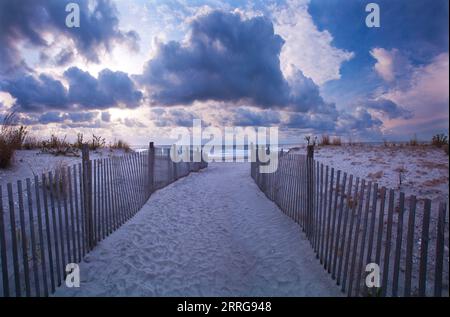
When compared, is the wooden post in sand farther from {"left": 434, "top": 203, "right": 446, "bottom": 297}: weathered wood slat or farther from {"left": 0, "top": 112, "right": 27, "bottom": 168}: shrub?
{"left": 0, "top": 112, "right": 27, "bottom": 168}: shrub

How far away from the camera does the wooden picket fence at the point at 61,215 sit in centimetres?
387

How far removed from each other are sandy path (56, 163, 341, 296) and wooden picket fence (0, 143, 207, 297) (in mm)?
362

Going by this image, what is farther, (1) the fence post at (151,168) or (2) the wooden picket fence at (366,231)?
(1) the fence post at (151,168)

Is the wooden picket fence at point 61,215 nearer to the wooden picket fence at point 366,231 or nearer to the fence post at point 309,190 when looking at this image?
the wooden picket fence at point 366,231

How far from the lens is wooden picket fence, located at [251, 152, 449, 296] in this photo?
125 inches

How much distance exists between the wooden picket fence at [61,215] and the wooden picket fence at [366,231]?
4505 millimetres

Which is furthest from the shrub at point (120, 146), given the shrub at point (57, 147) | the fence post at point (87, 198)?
the fence post at point (87, 198)

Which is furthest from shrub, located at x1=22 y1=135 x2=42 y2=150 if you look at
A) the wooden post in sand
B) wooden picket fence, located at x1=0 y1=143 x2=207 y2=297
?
the wooden post in sand

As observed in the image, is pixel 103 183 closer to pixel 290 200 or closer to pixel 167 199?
pixel 167 199

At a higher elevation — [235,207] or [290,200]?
[290,200]

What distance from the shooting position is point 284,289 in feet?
14.5
